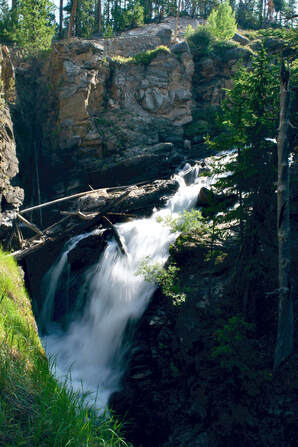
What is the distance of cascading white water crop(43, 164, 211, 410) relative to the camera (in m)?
10.4

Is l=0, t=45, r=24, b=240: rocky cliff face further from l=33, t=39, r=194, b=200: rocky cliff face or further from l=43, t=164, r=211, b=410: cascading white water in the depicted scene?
l=33, t=39, r=194, b=200: rocky cliff face

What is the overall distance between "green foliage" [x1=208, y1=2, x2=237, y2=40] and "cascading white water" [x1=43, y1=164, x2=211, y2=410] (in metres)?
27.7

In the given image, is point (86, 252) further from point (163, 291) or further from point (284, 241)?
point (284, 241)

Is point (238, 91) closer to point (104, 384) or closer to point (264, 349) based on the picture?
point (264, 349)

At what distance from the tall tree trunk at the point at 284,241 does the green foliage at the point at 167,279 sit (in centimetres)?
295

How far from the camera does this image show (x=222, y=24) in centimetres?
3681

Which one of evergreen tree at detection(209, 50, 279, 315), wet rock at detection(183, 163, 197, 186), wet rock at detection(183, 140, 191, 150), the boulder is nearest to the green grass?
evergreen tree at detection(209, 50, 279, 315)

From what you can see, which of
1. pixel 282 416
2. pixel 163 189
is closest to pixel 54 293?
pixel 163 189

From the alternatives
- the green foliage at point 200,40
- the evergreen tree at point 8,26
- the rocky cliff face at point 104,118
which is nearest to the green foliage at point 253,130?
the rocky cliff face at point 104,118

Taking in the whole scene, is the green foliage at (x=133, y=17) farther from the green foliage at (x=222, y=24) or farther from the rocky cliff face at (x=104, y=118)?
the rocky cliff face at (x=104, y=118)

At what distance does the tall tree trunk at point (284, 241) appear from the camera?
8.07 metres

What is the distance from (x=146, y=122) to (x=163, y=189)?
10941 mm

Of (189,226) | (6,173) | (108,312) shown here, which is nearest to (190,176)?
(189,226)

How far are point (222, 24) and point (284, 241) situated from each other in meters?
36.0
